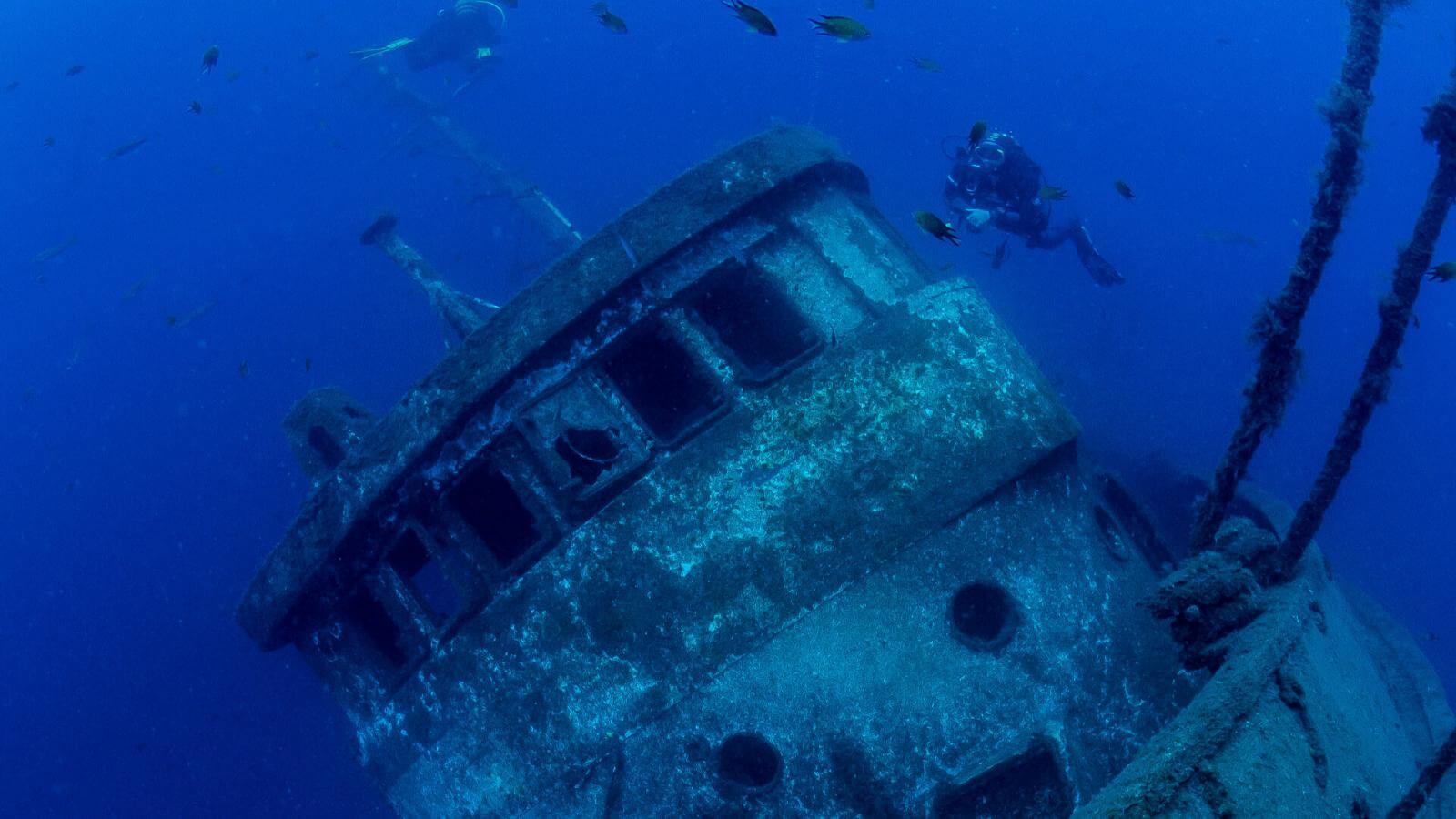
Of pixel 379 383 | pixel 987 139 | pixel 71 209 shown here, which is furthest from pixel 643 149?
pixel 71 209

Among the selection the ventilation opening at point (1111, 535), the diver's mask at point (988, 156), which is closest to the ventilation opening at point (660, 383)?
the ventilation opening at point (1111, 535)

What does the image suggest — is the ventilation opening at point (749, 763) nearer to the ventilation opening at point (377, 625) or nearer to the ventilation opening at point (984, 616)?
the ventilation opening at point (984, 616)

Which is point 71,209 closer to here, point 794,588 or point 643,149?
point 643,149

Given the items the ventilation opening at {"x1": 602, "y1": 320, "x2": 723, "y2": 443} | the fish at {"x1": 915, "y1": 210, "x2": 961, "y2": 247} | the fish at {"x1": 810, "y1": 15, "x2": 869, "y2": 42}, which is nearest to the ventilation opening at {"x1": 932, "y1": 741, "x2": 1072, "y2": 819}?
the ventilation opening at {"x1": 602, "y1": 320, "x2": 723, "y2": 443}

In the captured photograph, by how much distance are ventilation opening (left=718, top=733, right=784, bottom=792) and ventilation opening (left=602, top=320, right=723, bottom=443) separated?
6.37 ft

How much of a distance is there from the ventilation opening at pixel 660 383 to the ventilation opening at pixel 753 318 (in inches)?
14.4

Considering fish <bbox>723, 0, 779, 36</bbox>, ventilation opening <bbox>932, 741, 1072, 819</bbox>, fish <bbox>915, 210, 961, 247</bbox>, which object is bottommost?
ventilation opening <bbox>932, 741, 1072, 819</bbox>

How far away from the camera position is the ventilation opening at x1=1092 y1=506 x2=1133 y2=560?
4398mm

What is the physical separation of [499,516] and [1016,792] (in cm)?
385

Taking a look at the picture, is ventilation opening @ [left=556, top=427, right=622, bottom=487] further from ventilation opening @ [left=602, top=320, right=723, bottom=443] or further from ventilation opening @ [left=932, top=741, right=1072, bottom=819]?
ventilation opening @ [left=932, top=741, right=1072, bottom=819]

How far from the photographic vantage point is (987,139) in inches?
356

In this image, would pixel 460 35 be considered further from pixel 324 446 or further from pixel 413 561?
pixel 413 561

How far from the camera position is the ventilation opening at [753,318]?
16.1ft

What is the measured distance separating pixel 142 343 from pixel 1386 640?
137ft
